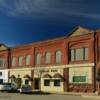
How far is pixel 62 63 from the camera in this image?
198 feet

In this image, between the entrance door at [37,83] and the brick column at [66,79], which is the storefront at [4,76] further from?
the brick column at [66,79]

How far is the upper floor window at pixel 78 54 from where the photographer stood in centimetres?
5611

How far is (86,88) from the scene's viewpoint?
2160 inches

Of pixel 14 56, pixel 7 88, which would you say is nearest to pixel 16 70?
pixel 14 56

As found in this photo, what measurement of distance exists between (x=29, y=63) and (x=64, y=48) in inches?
466

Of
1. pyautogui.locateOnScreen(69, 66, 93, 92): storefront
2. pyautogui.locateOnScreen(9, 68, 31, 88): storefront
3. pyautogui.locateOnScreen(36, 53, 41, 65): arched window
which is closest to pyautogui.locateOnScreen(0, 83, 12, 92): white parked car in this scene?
pyautogui.locateOnScreen(69, 66, 93, 92): storefront

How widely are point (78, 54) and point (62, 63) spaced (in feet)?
13.8

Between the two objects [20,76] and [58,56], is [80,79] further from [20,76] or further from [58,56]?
[20,76]

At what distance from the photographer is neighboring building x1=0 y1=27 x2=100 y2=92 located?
179 ft

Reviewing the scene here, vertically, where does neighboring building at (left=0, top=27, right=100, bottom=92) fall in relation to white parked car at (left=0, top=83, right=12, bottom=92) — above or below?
above

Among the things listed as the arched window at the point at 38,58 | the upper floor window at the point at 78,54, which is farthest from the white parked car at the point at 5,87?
the upper floor window at the point at 78,54

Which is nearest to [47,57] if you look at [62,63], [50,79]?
[50,79]

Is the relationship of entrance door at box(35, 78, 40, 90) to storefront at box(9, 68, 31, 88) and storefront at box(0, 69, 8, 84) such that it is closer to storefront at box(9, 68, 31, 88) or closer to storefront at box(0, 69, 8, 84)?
storefront at box(9, 68, 31, 88)

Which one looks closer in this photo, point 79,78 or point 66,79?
point 79,78
